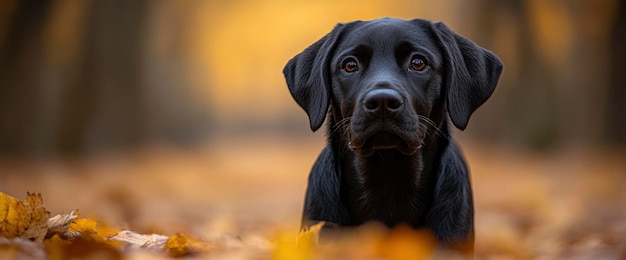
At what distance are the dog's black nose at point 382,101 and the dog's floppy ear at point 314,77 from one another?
0.48 m

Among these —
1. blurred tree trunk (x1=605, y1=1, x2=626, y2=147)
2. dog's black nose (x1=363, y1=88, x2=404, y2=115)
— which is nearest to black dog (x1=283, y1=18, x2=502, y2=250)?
dog's black nose (x1=363, y1=88, x2=404, y2=115)

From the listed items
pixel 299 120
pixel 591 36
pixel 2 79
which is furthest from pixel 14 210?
pixel 299 120

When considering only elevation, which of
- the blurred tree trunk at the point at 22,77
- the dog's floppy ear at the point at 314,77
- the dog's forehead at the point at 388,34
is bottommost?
the dog's floppy ear at the point at 314,77

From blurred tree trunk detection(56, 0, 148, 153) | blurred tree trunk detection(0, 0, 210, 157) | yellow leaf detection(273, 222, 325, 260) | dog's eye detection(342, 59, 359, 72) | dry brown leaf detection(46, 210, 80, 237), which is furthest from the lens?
blurred tree trunk detection(56, 0, 148, 153)

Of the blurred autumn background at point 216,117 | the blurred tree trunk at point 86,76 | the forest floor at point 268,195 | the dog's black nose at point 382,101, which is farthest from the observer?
the blurred tree trunk at point 86,76

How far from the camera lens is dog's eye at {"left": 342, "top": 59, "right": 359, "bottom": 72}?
13.9 feet

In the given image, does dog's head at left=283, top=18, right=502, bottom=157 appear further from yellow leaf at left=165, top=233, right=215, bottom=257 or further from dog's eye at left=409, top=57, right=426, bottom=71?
yellow leaf at left=165, top=233, right=215, bottom=257

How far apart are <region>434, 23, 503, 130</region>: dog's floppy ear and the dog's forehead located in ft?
0.33

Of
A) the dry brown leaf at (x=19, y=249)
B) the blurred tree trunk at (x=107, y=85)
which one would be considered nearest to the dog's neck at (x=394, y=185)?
the dry brown leaf at (x=19, y=249)

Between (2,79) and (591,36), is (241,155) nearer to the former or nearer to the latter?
(2,79)

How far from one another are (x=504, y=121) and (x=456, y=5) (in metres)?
3.30

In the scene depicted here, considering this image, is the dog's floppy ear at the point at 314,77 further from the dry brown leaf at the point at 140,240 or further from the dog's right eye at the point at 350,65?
the dry brown leaf at the point at 140,240

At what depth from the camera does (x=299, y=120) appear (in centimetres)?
1908

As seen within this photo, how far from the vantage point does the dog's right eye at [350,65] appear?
4.24 metres
